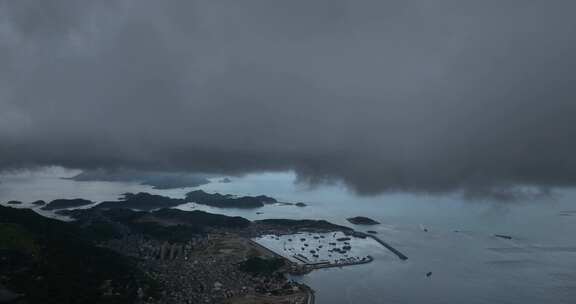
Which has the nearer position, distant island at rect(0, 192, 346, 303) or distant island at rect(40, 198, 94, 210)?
distant island at rect(0, 192, 346, 303)

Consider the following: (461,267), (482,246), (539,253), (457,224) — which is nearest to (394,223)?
(457,224)

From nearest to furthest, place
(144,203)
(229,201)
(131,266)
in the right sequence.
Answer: (131,266) → (144,203) → (229,201)

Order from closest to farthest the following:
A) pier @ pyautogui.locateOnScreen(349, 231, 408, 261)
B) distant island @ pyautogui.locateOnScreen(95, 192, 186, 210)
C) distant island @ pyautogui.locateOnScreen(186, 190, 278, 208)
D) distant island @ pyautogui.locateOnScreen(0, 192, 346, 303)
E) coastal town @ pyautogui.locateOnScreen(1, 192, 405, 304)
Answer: distant island @ pyautogui.locateOnScreen(0, 192, 346, 303) → coastal town @ pyautogui.locateOnScreen(1, 192, 405, 304) → pier @ pyautogui.locateOnScreen(349, 231, 408, 261) → distant island @ pyautogui.locateOnScreen(95, 192, 186, 210) → distant island @ pyautogui.locateOnScreen(186, 190, 278, 208)

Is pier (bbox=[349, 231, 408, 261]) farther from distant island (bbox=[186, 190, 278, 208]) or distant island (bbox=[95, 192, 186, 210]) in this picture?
distant island (bbox=[95, 192, 186, 210])

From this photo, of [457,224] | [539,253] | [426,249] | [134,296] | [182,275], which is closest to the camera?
[134,296]

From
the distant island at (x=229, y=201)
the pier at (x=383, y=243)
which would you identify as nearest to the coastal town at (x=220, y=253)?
the pier at (x=383, y=243)

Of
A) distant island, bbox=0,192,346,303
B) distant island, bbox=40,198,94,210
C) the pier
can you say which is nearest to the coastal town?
distant island, bbox=0,192,346,303

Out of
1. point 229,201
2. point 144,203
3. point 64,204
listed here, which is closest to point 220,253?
point 144,203

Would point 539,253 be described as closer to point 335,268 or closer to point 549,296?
point 549,296

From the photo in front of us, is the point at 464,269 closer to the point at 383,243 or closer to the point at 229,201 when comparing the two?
the point at 383,243

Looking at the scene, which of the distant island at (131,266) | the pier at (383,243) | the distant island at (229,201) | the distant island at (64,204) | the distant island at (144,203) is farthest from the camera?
the distant island at (229,201)

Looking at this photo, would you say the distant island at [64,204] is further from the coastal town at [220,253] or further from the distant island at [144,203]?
the coastal town at [220,253]
